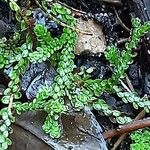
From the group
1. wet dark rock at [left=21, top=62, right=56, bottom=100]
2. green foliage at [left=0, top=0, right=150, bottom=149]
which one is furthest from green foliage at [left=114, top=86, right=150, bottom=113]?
wet dark rock at [left=21, top=62, right=56, bottom=100]

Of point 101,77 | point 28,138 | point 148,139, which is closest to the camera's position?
point 28,138

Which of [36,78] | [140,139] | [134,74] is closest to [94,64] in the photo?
[134,74]

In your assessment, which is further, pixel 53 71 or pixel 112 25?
pixel 112 25

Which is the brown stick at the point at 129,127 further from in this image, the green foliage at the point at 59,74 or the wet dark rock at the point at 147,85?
the wet dark rock at the point at 147,85

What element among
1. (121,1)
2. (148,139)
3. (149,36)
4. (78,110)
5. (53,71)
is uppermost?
(121,1)

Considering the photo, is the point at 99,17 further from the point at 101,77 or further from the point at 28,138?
the point at 28,138

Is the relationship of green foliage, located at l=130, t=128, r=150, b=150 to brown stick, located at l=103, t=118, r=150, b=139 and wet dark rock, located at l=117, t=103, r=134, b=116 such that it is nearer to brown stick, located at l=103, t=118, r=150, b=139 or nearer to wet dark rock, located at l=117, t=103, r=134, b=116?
brown stick, located at l=103, t=118, r=150, b=139

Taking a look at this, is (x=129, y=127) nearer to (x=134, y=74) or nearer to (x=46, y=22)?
(x=134, y=74)

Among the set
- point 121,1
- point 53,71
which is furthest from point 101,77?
Result: point 121,1
